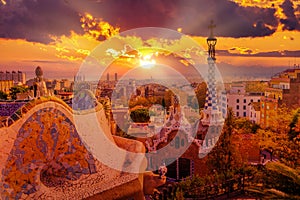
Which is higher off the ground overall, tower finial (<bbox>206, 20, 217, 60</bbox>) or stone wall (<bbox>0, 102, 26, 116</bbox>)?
tower finial (<bbox>206, 20, 217, 60</bbox>)

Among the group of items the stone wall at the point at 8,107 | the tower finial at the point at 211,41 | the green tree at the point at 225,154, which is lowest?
the green tree at the point at 225,154

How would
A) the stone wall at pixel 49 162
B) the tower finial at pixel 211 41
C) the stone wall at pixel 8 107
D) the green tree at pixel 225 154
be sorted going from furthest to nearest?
the tower finial at pixel 211 41 → the green tree at pixel 225 154 → the stone wall at pixel 8 107 → the stone wall at pixel 49 162

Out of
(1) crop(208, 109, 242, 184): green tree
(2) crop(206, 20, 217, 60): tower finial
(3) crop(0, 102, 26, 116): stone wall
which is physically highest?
(2) crop(206, 20, 217, 60): tower finial

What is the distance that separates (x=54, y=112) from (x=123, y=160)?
170 cm

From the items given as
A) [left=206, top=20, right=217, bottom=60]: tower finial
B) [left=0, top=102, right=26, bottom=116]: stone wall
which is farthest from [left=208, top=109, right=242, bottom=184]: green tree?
[left=0, top=102, right=26, bottom=116]: stone wall

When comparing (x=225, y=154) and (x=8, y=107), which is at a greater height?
(x=8, y=107)

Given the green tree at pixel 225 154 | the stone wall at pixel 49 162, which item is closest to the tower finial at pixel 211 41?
the green tree at pixel 225 154

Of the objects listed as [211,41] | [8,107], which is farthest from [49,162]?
[211,41]

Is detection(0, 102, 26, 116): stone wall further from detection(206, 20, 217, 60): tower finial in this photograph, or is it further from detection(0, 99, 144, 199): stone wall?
detection(206, 20, 217, 60): tower finial

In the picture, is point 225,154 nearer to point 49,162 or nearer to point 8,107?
point 49,162

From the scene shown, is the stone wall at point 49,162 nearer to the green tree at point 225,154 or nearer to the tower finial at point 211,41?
the green tree at point 225,154

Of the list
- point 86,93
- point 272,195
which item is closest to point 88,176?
point 86,93

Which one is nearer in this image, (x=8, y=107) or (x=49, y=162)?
(x=49, y=162)

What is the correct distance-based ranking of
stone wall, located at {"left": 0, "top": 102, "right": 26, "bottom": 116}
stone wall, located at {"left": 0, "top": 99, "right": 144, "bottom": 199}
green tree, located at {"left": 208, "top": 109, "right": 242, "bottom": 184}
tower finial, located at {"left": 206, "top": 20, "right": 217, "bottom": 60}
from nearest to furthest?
stone wall, located at {"left": 0, "top": 99, "right": 144, "bottom": 199}, stone wall, located at {"left": 0, "top": 102, "right": 26, "bottom": 116}, green tree, located at {"left": 208, "top": 109, "right": 242, "bottom": 184}, tower finial, located at {"left": 206, "top": 20, "right": 217, "bottom": 60}
